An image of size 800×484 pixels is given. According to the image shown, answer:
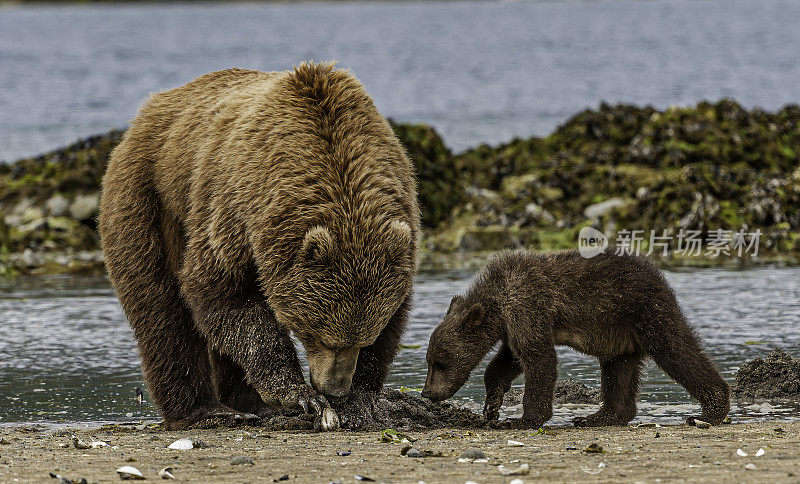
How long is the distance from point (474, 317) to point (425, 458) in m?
1.77

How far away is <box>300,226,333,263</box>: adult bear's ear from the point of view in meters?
6.18

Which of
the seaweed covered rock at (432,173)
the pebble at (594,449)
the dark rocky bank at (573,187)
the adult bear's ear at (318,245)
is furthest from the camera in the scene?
the seaweed covered rock at (432,173)

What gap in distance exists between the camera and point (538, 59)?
2783 inches

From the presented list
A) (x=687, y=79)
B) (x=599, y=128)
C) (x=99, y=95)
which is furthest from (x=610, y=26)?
(x=599, y=128)

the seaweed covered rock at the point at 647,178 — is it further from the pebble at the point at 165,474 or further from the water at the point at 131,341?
the pebble at the point at 165,474

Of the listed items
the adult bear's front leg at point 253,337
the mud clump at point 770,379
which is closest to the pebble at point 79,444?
the adult bear's front leg at point 253,337

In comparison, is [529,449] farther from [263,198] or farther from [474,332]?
[263,198]

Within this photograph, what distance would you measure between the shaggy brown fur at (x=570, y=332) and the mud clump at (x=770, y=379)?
71cm

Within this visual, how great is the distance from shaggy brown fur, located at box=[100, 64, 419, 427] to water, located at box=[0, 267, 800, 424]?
2.62 feet

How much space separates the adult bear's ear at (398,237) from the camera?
634 centimetres

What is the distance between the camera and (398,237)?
637 centimetres

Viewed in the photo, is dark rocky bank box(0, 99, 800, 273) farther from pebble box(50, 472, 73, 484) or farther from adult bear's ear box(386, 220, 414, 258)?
pebble box(50, 472, 73, 484)

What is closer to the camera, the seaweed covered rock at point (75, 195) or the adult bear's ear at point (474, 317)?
the adult bear's ear at point (474, 317)

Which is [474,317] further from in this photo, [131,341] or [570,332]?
[131,341]
